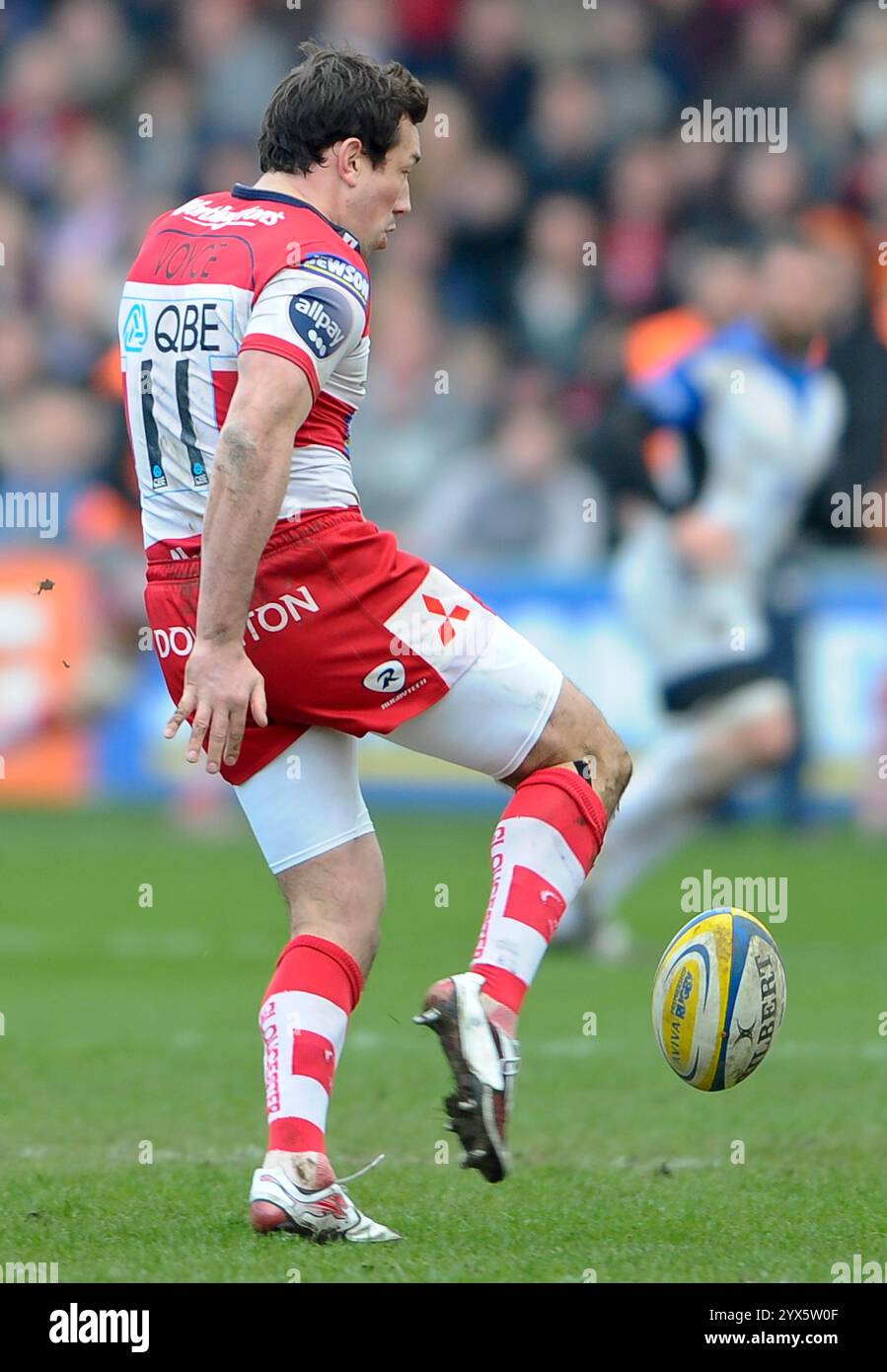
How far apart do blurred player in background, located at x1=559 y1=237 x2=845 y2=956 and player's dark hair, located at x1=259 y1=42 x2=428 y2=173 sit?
4.86m

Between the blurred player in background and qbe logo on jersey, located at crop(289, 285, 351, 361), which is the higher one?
the blurred player in background

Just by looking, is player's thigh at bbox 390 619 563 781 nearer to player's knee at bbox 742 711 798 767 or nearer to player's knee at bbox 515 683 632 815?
player's knee at bbox 515 683 632 815

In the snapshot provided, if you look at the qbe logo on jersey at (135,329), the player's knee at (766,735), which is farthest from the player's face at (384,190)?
the player's knee at (766,735)

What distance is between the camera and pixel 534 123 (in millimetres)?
17203

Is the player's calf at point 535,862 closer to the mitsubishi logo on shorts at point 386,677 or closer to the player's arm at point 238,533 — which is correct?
the mitsubishi logo on shorts at point 386,677

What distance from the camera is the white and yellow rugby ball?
4926 mm

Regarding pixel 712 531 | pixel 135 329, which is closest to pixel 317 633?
pixel 135 329

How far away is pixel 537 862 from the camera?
14.9ft

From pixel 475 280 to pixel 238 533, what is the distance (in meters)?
13.4

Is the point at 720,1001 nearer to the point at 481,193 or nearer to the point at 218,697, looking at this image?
the point at 218,697

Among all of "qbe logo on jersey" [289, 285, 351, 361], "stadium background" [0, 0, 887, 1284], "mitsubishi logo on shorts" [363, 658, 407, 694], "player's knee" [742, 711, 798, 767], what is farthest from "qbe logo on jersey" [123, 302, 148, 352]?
"player's knee" [742, 711, 798, 767]

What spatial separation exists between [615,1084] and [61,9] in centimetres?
1422
